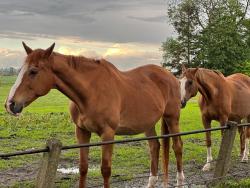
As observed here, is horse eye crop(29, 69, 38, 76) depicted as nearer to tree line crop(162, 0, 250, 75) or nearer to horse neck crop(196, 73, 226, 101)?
horse neck crop(196, 73, 226, 101)

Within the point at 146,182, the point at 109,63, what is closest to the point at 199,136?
the point at 146,182

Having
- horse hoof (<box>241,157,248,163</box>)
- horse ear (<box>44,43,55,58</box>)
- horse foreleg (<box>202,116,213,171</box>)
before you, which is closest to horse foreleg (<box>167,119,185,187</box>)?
horse foreleg (<box>202,116,213,171</box>)

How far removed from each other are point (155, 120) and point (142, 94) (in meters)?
0.43

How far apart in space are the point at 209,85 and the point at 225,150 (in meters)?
2.63

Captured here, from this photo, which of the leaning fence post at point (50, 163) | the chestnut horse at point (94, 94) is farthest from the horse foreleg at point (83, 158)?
the leaning fence post at point (50, 163)

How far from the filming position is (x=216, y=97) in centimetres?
939

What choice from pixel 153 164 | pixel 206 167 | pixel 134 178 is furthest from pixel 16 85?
pixel 206 167

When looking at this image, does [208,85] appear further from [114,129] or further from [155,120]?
[114,129]

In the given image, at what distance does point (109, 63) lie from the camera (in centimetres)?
623

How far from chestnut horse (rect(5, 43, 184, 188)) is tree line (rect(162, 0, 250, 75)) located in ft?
162

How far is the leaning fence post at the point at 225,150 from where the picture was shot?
6625mm

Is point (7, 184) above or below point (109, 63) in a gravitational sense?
below

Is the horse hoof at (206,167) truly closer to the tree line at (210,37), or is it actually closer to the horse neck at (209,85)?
the horse neck at (209,85)

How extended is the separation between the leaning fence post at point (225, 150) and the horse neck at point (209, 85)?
2.52 metres
